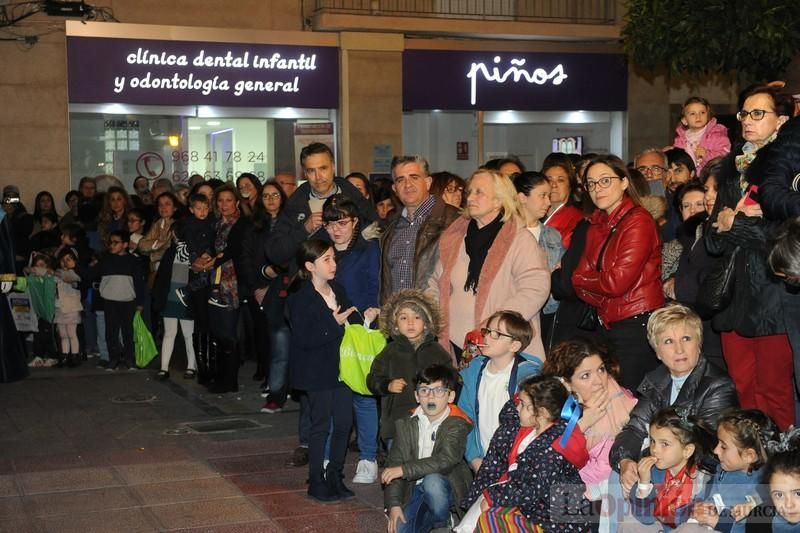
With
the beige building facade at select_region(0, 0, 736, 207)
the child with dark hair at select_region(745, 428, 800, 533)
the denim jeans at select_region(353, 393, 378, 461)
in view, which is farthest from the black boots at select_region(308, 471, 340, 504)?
the beige building facade at select_region(0, 0, 736, 207)

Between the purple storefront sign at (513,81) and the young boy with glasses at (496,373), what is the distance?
42.4 feet

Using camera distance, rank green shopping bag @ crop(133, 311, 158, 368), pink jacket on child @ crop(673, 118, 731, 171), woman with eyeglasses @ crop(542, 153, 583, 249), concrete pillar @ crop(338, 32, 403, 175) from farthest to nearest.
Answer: concrete pillar @ crop(338, 32, 403, 175)
green shopping bag @ crop(133, 311, 158, 368)
pink jacket on child @ crop(673, 118, 731, 171)
woman with eyeglasses @ crop(542, 153, 583, 249)

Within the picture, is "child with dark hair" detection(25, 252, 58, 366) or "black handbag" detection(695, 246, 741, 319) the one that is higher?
"black handbag" detection(695, 246, 741, 319)

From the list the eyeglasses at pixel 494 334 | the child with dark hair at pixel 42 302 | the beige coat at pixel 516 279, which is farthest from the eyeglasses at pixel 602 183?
the child with dark hair at pixel 42 302

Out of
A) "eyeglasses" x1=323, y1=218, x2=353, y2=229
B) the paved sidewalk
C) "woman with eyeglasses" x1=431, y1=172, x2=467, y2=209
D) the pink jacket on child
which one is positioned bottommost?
the paved sidewalk

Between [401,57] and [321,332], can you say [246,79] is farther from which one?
[321,332]

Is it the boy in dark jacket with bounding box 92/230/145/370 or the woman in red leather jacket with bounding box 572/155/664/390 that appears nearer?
the woman in red leather jacket with bounding box 572/155/664/390

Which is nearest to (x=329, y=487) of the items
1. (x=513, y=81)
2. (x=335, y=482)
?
(x=335, y=482)

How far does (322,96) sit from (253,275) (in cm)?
836

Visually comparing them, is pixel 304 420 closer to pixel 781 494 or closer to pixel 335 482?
pixel 335 482

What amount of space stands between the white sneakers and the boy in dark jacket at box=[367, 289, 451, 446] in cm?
80

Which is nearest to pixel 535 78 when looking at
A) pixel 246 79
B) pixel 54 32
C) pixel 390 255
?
pixel 246 79

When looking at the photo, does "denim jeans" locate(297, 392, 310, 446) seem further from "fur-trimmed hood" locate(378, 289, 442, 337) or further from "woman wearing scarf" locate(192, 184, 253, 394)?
"woman wearing scarf" locate(192, 184, 253, 394)

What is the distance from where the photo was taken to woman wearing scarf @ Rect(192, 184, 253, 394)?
11.4m
